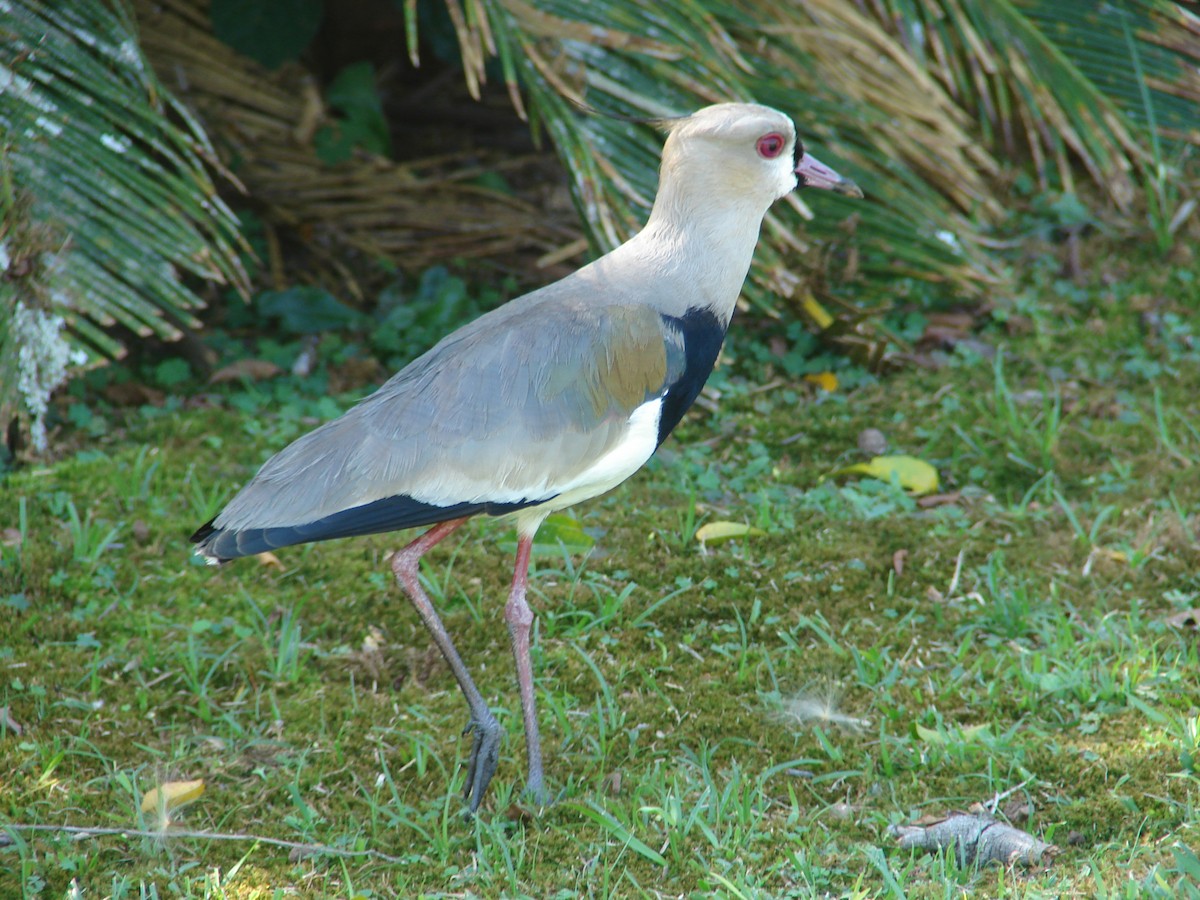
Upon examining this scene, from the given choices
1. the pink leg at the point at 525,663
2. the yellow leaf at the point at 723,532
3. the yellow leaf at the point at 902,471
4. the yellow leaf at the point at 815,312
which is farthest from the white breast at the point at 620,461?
the yellow leaf at the point at 815,312

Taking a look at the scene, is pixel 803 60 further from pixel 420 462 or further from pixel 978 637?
pixel 420 462

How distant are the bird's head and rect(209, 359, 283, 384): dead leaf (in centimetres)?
243

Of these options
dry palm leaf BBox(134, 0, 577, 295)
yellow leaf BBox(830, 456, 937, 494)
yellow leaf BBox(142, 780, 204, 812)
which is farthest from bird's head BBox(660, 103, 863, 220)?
dry palm leaf BBox(134, 0, 577, 295)

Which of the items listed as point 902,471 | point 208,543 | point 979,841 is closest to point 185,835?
point 208,543

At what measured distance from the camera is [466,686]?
341 cm

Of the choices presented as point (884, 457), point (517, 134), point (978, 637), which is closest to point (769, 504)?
point (884, 457)

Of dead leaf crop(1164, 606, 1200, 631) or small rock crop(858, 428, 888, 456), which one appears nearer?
dead leaf crop(1164, 606, 1200, 631)

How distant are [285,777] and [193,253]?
1.90m

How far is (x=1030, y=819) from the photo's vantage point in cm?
308

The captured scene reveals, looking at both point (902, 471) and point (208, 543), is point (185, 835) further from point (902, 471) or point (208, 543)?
point (902, 471)

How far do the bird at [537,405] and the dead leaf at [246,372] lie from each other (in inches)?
80.5

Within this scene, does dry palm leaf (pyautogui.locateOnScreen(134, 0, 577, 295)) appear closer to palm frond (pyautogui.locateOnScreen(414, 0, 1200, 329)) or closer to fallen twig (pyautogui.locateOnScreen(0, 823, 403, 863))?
palm frond (pyautogui.locateOnScreen(414, 0, 1200, 329))

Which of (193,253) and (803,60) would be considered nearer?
(193,253)

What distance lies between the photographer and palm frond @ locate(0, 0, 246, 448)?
13.8 feet
